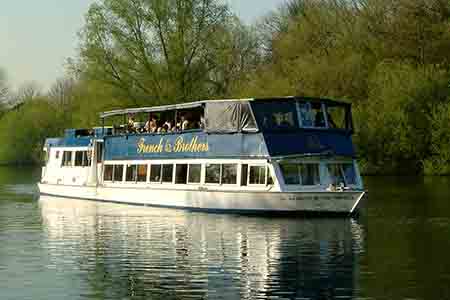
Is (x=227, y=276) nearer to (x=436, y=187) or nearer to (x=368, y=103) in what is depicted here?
(x=436, y=187)

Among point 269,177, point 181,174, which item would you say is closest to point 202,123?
point 181,174

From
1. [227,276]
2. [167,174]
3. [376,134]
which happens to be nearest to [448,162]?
[376,134]

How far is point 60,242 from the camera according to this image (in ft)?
99.1

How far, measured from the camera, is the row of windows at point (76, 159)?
47.9 m

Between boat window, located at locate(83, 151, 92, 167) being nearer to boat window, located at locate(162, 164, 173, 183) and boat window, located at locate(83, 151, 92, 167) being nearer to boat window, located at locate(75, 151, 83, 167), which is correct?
boat window, located at locate(75, 151, 83, 167)

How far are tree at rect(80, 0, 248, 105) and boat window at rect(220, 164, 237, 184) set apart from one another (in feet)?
107

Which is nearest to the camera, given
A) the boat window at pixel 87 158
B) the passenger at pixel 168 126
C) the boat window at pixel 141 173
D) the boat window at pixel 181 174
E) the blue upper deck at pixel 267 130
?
the blue upper deck at pixel 267 130

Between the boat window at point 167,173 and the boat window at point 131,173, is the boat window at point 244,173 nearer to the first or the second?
the boat window at point 167,173

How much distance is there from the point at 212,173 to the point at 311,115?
4.48 meters

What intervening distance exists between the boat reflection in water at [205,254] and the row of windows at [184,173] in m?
1.39

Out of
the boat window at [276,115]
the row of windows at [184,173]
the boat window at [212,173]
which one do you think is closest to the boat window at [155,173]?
the row of windows at [184,173]

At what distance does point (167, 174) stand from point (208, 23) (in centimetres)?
3062

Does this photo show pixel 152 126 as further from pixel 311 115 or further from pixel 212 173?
pixel 311 115

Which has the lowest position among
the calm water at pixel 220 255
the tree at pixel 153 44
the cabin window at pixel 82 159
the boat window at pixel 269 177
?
the calm water at pixel 220 255
